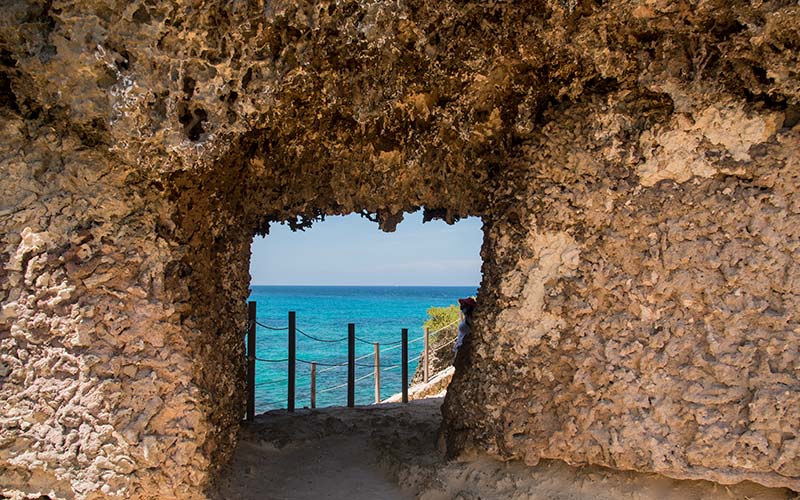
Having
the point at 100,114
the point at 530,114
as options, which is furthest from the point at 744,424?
the point at 100,114

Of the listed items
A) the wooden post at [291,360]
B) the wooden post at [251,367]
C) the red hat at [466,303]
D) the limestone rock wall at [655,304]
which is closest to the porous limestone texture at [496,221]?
the limestone rock wall at [655,304]

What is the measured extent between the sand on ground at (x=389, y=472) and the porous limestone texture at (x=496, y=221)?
17cm

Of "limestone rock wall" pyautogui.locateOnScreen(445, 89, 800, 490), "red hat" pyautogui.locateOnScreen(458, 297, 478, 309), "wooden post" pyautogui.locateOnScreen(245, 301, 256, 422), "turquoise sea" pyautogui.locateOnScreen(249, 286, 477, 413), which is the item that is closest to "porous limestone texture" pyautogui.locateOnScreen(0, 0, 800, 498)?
"limestone rock wall" pyautogui.locateOnScreen(445, 89, 800, 490)

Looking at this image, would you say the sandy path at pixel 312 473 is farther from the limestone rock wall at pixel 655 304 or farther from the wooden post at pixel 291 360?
the wooden post at pixel 291 360

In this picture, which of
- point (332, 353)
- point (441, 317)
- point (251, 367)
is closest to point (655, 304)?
point (251, 367)

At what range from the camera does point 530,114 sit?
4129mm

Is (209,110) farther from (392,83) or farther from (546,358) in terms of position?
(546,358)

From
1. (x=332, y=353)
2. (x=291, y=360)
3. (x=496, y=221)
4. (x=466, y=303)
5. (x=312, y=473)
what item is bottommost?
(x=332, y=353)

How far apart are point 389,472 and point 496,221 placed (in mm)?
2079

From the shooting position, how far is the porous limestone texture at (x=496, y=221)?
10.2ft

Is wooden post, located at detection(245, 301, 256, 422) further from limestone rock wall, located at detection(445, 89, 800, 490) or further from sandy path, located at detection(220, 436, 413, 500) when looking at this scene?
limestone rock wall, located at detection(445, 89, 800, 490)

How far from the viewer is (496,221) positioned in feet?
14.3

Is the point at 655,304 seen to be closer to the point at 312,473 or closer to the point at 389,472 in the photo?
the point at 389,472

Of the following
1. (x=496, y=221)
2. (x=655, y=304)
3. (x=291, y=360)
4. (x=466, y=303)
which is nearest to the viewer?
(x=655, y=304)
